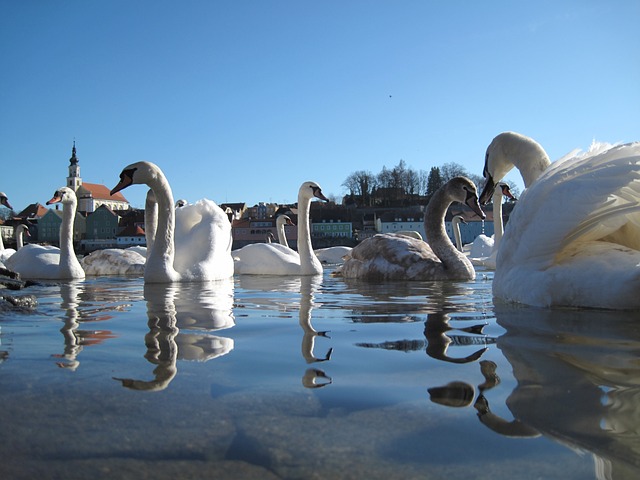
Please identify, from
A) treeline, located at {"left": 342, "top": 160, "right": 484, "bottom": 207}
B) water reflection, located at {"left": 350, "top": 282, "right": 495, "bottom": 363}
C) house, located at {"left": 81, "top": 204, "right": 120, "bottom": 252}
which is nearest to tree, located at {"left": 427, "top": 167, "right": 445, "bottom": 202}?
treeline, located at {"left": 342, "top": 160, "right": 484, "bottom": 207}

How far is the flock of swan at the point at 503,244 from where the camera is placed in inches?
138

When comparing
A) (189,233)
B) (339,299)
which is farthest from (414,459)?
(189,233)

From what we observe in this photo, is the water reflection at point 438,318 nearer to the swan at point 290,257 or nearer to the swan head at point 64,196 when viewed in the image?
the swan at point 290,257

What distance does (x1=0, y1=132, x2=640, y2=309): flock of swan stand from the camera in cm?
350

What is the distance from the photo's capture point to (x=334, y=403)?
1682 millimetres

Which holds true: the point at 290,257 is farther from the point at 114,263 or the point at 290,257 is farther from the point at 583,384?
the point at 583,384

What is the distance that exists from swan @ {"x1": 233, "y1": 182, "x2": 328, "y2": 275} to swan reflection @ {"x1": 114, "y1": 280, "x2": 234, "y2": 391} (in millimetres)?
5894

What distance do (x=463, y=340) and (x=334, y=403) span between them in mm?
1302

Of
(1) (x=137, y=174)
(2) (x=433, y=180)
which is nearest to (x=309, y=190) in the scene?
(1) (x=137, y=174)

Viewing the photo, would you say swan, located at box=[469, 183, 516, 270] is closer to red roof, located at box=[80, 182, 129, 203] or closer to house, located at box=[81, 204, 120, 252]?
house, located at box=[81, 204, 120, 252]

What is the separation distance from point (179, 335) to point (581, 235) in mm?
2359

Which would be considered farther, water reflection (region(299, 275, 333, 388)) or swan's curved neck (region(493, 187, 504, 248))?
swan's curved neck (region(493, 187, 504, 248))

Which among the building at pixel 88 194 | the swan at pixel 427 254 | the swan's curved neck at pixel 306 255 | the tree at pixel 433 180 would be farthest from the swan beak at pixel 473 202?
the building at pixel 88 194

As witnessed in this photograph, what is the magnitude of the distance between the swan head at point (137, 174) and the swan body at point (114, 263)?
12.2ft
